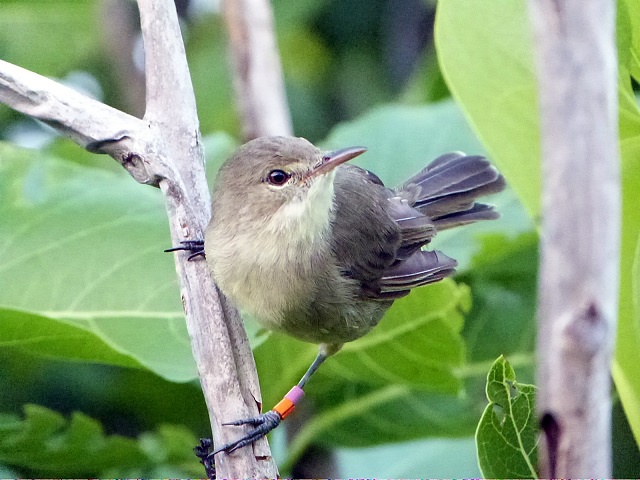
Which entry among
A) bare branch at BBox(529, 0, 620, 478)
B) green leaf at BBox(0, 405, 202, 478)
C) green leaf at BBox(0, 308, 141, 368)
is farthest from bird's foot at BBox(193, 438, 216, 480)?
bare branch at BBox(529, 0, 620, 478)

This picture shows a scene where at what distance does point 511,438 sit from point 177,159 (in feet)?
3.63

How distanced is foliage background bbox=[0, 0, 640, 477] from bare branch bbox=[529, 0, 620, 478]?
115 centimetres

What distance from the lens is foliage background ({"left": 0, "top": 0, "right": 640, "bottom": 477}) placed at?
208cm

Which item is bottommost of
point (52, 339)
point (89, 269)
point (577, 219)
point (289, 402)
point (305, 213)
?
point (577, 219)

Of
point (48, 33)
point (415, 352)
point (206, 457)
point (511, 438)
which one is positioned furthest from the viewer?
point (48, 33)

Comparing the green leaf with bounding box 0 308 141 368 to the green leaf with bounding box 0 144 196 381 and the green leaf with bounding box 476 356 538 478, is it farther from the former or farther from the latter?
the green leaf with bounding box 476 356 538 478

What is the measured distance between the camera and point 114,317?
2.45 metres

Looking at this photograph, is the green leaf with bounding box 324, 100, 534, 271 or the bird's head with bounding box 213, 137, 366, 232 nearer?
the bird's head with bounding box 213, 137, 366, 232

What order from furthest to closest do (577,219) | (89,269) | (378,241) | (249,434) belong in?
1. (378,241)
2. (89,269)
3. (249,434)
4. (577,219)

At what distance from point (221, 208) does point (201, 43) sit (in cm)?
235

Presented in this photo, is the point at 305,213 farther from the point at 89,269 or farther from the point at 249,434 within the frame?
the point at 249,434

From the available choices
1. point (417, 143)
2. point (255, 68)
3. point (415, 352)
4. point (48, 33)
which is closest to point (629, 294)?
point (415, 352)

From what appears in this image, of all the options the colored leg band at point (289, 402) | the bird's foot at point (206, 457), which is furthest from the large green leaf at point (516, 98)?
the bird's foot at point (206, 457)

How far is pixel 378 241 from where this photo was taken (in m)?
3.15
